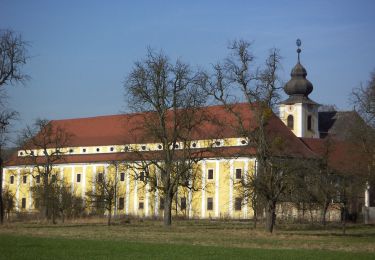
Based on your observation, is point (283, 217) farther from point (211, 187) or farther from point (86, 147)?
point (86, 147)

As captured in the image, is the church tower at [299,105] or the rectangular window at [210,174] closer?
the rectangular window at [210,174]

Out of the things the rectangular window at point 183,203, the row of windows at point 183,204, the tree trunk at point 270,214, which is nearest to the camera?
the tree trunk at point 270,214

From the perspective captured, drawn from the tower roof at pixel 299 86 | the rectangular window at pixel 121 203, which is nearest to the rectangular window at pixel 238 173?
the rectangular window at pixel 121 203

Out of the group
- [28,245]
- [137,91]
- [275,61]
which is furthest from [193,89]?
[28,245]

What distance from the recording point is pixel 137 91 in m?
48.6

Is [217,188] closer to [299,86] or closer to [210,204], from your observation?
[210,204]

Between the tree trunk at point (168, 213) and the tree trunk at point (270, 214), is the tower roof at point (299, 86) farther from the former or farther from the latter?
the tree trunk at point (270, 214)

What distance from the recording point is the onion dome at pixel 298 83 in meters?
88.1

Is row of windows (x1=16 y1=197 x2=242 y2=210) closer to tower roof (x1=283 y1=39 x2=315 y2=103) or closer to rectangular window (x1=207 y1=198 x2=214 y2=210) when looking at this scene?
rectangular window (x1=207 y1=198 x2=214 y2=210)

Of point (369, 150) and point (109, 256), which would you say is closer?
point (109, 256)

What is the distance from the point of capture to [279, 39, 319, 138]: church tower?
88.2m

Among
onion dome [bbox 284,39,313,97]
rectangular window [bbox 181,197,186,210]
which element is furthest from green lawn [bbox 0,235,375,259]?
onion dome [bbox 284,39,313,97]

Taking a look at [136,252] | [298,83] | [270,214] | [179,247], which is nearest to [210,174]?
[298,83]

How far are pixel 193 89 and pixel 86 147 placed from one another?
132 ft
